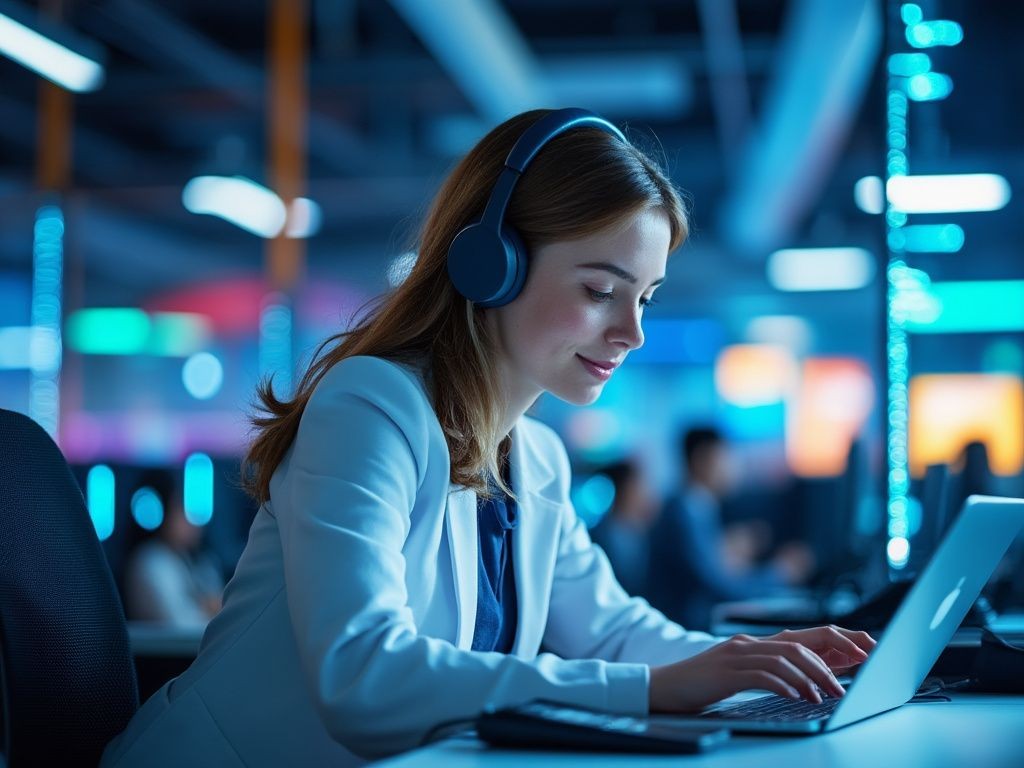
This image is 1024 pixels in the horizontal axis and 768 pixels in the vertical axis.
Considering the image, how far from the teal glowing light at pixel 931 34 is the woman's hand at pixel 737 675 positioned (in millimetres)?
1959

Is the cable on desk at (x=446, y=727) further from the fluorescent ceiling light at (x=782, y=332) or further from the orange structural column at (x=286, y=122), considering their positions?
the fluorescent ceiling light at (x=782, y=332)

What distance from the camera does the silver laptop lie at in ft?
3.37

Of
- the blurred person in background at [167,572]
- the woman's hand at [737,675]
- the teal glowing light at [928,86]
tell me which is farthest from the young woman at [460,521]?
the blurred person in background at [167,572]

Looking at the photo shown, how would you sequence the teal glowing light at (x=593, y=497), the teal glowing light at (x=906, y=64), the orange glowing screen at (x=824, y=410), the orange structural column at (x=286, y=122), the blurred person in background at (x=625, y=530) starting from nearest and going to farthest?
the teal glowing light at (x=906, y=64) → the blurred person in background at (x=625, y=530) → the orange structural column at (x=286, y=122) → the teal glowing light at (x=593, y=497) → the orange glowing screen at (x=824, y=410)

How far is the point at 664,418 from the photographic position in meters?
10.8

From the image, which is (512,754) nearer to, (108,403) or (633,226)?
(633,226)

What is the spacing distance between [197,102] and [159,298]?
106 inches

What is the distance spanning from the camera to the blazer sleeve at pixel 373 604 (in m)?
1.06

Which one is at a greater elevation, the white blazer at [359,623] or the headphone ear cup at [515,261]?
the headphone ear cup at [515,261]

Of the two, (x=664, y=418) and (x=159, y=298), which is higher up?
(x=159, y=298)

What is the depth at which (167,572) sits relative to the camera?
4.55 meters

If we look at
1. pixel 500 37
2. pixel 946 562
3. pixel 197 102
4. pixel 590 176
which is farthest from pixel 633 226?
pixel 197 102

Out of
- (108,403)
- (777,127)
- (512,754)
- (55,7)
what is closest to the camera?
(512,754)

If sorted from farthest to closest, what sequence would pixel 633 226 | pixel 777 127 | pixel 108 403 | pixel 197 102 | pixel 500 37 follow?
pixel 108 403, pixel 197 102, pixel 777 127, pixel 500 37, pixel 633 226
